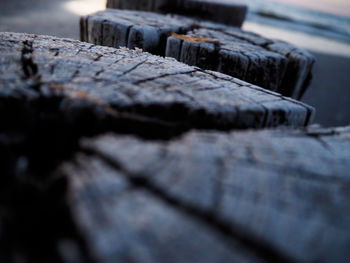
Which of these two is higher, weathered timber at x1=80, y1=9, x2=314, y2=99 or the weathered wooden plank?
weathered timber at x1=80, y1=9, x2=314, y2=99

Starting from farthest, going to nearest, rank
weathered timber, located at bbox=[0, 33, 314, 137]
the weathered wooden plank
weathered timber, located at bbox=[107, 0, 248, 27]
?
1. weathered timber, located at bbox=[107, 0, 248, 27]
2. weathered timber, located at bbox=[0, 33, 314, 137]
3. the weathered wooden plank

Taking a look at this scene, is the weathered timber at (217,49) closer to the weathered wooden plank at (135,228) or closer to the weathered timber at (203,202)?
the weathered timber at (203,202)

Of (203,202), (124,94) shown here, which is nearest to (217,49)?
(124,94)

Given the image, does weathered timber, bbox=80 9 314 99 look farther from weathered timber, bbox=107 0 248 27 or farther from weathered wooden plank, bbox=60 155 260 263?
weathered wooden plank, bbox=60 155 260 263

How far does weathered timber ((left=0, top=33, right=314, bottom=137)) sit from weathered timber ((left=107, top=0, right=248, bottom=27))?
209 centimetres

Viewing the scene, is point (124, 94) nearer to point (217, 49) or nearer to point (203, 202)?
point (203, 202)

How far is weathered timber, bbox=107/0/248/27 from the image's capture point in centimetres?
280

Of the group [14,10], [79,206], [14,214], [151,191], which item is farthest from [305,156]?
[14,10]

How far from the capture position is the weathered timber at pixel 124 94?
0.64 metres

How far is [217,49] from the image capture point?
1515mm

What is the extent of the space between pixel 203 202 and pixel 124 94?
41 centimetres

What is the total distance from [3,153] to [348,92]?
6.04m

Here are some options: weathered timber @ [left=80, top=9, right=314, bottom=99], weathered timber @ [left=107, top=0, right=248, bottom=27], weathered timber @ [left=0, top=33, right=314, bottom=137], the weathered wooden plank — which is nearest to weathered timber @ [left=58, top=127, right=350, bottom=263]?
the weathered wooden plank

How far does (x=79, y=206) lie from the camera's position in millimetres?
417
